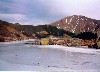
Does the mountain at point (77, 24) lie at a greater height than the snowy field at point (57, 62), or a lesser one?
greater

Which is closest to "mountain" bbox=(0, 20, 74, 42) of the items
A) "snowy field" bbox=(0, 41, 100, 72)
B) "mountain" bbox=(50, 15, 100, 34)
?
"mountain" bbox=(50, 15, 100, 34)

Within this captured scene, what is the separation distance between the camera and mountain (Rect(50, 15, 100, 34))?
13.7 feet

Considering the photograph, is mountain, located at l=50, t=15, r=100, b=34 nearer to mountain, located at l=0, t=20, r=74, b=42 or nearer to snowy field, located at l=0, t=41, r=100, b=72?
mountain, located at l=0, t=20, r=74, b=42

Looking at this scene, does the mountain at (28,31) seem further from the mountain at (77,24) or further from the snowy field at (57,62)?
the snowy field at (57,62)

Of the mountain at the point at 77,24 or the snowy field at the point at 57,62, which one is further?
the mountain at the point at 77,24

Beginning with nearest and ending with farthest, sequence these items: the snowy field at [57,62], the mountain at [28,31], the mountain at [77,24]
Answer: the snowy field at [57,62]
the mountain at [77,24]
the mountain at [28,31]

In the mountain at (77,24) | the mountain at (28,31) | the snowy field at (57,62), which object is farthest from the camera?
the mountain at (28,31)

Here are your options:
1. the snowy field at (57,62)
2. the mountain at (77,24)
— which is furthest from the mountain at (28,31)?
the snowy field at (57,62)

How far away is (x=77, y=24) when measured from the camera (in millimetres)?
4367

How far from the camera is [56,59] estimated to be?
11.7 feet

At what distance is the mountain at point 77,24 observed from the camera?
13.7 ft

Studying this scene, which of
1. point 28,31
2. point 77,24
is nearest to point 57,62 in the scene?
point 77,24

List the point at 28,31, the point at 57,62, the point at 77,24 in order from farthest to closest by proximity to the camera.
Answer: the point at 28,31 → the point at 77,24 → the point at 57,62

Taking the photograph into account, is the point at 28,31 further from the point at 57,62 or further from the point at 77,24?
the point at 57,62
